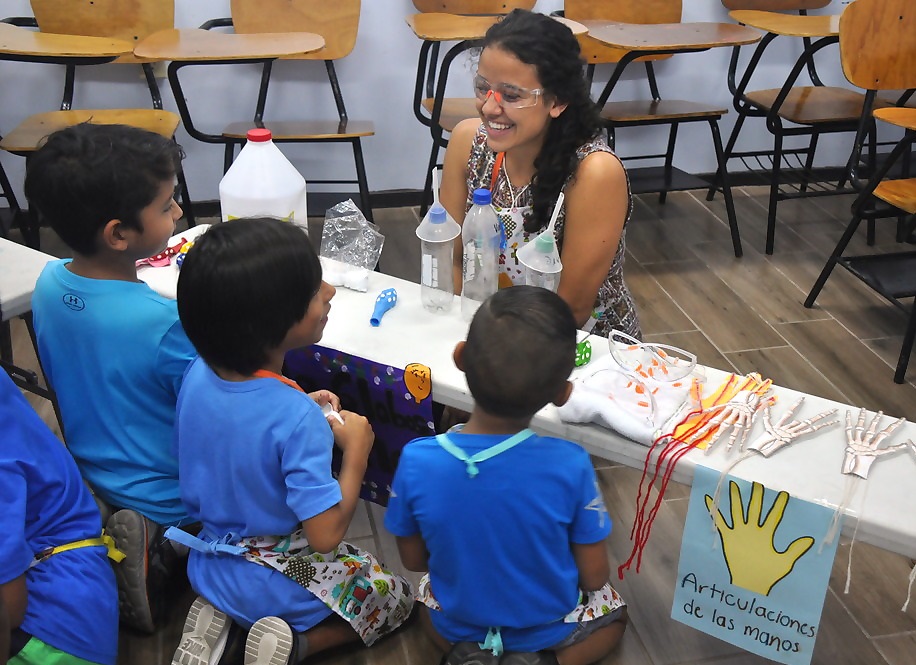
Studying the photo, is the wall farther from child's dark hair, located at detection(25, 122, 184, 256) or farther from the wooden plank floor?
child's dark hair, located at detection(25, 122, 184, 256)

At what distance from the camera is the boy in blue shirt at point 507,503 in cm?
108

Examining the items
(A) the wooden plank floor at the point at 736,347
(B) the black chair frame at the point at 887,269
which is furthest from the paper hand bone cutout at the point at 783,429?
(B) the black chair frame at the point at 887,269

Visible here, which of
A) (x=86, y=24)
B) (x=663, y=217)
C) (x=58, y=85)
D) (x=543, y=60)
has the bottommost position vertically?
(x=663, y=217)

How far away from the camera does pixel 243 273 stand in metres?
1.16

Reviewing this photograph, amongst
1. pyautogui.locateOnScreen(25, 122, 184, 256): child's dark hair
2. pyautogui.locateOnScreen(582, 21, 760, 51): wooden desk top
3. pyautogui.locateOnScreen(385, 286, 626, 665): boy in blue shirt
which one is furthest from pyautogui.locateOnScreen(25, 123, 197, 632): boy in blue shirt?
pyautogui.locateOnScreen(582, 21, 760, 51): wooden desk top

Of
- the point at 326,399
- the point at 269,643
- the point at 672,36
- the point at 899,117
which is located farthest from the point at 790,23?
the point at 269,643

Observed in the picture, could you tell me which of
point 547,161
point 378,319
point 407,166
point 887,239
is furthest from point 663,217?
point 378,319

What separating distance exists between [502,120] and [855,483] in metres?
0.96

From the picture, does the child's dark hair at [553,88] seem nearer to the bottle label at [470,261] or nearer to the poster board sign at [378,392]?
the bottle label at [470,261]

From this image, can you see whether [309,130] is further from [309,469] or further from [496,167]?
[309,469]

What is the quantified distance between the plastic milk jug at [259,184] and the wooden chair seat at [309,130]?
1.26 m

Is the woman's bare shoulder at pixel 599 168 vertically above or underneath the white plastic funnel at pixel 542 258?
above

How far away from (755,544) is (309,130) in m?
2.39

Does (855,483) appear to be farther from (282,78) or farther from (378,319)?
(282,78)
